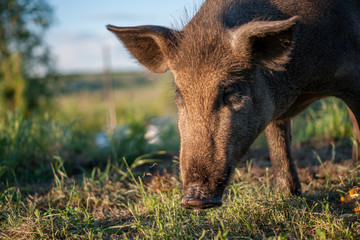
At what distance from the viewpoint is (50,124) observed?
21.7 ft

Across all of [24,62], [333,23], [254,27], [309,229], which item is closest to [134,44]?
[254,27]

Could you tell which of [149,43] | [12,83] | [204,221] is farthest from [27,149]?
[12,83]

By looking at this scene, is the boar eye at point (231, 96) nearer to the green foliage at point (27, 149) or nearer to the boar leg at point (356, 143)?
the boar leg at point (356, 143)

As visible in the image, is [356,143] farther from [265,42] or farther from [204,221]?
[204,221]

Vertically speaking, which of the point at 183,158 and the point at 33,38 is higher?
the point at 33,38

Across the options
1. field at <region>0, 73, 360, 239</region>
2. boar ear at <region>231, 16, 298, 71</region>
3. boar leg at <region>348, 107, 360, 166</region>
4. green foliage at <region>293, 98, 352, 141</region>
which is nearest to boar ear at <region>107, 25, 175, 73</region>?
field at <region>0, 73, 360, 239</region>

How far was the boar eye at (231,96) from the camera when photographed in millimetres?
3170

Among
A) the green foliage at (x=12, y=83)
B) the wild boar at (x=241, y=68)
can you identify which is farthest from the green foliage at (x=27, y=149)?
the green foliage at (x=12, y=83)

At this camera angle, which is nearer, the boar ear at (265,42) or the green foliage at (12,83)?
the boar ear at (265,42)

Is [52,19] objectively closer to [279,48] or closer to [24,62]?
[24,62]

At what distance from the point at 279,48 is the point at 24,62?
945cm

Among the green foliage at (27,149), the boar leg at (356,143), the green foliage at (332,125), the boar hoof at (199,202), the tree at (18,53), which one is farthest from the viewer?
the tree at (18,53)

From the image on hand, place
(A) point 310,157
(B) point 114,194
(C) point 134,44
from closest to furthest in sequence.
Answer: (C) point 134,44 < (B) point 114,194 < (A) point 310,157

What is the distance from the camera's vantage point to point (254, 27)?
2947 millimetres
